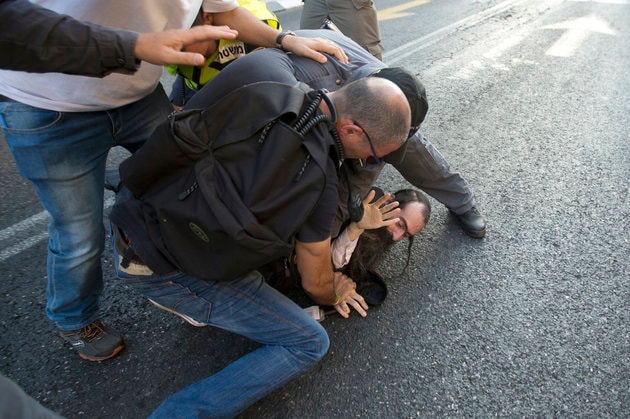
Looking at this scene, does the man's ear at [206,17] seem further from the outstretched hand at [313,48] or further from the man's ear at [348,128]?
the man's ear at [348,128]

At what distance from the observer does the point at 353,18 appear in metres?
3.48

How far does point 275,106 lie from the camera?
52.8 inches

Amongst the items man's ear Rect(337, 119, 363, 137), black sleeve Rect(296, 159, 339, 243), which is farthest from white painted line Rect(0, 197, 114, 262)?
man's ear Rect(337, 119, 363, 137)

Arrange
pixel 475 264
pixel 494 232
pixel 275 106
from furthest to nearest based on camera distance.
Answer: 1. pixel 494 232
2. pixel 475 264
3. pixel 275 106

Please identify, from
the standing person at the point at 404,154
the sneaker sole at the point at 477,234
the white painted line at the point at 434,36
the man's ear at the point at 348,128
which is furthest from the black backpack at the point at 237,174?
the white painted line at the point at 434,36

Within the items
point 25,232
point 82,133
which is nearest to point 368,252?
point 82,133

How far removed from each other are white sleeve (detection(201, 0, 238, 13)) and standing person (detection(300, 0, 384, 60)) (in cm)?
178

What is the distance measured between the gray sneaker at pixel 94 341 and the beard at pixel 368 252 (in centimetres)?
113

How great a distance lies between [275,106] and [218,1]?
0.77 m

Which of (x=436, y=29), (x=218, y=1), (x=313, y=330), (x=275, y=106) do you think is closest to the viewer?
(x=275, y=106)

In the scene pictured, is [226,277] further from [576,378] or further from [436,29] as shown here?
[436,29]

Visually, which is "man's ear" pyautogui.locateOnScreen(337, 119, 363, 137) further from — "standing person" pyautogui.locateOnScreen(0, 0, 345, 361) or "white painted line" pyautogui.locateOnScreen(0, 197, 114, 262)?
"white painted line" pyautogui.locateOnScreen(0, 197, 114, 262)

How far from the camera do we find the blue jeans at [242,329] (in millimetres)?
1554

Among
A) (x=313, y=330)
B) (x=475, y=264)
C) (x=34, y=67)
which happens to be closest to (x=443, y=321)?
(x=475, y=264)
